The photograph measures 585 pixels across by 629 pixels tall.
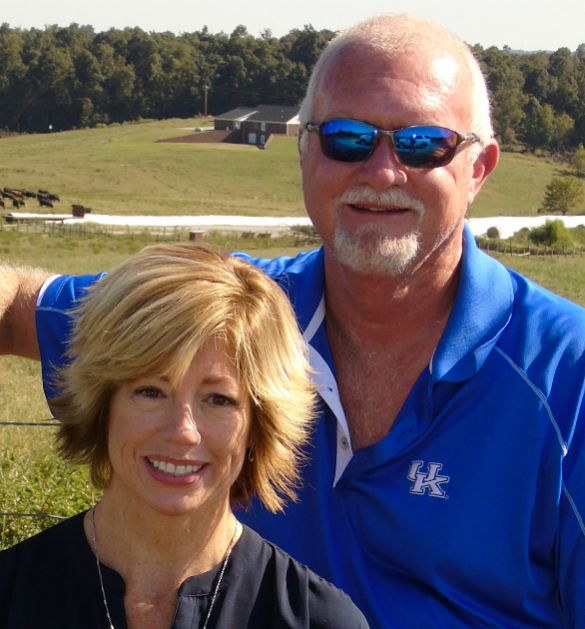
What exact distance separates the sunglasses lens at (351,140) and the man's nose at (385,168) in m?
0.03

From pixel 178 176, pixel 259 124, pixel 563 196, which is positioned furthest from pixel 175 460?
pixel 259 124

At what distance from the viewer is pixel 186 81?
365 ft

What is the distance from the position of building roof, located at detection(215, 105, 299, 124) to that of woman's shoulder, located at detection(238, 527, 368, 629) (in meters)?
87.3

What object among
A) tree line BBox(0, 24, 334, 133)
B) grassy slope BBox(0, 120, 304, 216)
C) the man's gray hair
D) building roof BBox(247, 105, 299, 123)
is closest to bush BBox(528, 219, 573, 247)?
grassy slope BBox(0, 120, 304, 216)

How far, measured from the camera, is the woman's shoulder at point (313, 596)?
2.00 metres

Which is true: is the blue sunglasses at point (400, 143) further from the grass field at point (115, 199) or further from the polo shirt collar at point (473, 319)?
the grass field at point (115, 199)

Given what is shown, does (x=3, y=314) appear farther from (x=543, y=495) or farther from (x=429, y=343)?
(x=543, y=495)

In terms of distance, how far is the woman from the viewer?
6.61 ft

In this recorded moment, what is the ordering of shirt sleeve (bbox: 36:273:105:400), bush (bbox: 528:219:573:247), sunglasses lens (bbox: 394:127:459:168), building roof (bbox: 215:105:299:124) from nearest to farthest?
sunglasses lens (bbox: 394:127:459:168)
shirt sleeve (bbox: 36:273:105:400)
bush (bbox: 528:219:573:247)
building roof (bbox: 215:105:299:124)

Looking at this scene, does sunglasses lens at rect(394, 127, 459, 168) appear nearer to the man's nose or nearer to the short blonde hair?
the man's nose

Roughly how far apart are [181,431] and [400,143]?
1333 mm

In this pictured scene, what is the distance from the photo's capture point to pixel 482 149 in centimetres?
307

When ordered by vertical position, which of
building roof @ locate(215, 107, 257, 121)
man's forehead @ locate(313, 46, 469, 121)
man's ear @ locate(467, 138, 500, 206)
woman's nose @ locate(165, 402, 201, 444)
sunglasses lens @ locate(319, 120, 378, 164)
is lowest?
building roof @ locate(215, 107, 257, 121)

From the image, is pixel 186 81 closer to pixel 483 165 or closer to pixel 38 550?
pixel 483 165
